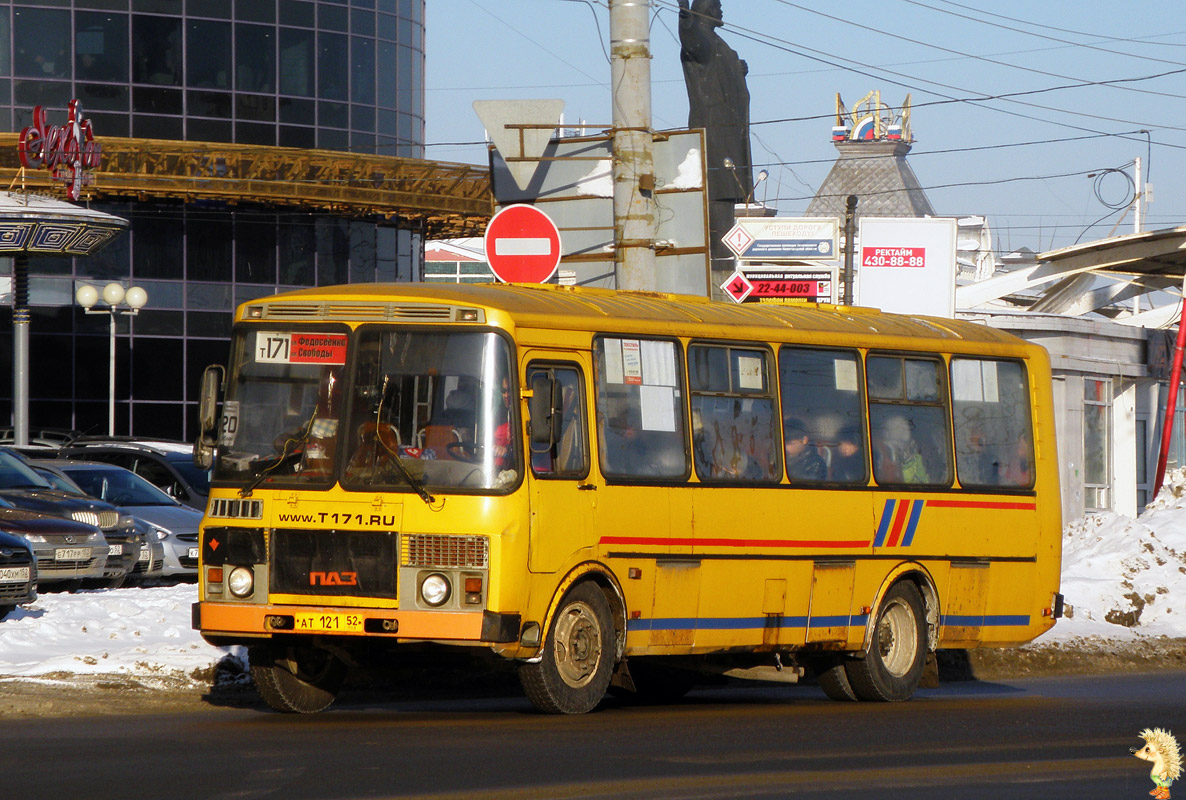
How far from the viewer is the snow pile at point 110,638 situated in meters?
12.7

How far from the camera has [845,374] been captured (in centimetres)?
1312

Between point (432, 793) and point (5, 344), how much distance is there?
120ft

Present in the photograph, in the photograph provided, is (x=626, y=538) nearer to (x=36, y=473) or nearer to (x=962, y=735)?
(x=962, y=735)

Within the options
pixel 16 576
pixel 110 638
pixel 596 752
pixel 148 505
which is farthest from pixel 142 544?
pixel 596 752

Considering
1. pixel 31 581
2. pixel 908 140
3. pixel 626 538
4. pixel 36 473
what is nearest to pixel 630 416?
pixel 626 538

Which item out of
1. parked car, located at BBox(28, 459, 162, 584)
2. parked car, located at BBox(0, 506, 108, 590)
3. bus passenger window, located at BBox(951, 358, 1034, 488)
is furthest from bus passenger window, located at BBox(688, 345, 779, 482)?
parked car, located at BBox(28, 459, 162, 584)

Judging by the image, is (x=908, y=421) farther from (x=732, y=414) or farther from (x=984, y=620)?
(x=732, y=414)

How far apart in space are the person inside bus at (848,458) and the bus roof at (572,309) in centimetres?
72

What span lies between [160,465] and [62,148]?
1226 centimetres

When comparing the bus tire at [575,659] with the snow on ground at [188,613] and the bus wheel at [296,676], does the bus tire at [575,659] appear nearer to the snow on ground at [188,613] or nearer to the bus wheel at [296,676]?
the bus wheel at [296,676]

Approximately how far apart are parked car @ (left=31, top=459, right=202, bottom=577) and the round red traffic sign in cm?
813

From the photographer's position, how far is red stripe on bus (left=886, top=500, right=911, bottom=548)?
13164mm

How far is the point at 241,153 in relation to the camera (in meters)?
40.1

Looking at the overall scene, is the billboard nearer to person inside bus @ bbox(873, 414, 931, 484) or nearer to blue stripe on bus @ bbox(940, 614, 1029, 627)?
blue stripe on bus @ bbox(940, 614, 1029, 627)
